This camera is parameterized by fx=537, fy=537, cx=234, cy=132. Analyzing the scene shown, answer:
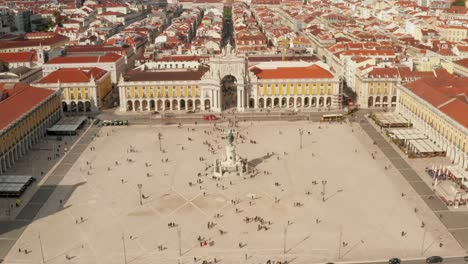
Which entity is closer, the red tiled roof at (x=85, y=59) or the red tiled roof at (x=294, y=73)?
the red tiled roof at (x=294, y=73)

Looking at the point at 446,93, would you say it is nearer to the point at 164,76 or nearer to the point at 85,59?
the point at 164,76

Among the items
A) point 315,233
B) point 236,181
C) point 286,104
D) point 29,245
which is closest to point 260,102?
point 286,104

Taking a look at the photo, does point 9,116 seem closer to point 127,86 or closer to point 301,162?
point 127,86

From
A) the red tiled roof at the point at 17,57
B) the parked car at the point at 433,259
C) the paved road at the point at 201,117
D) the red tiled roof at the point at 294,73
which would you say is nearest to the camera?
the parked car at the point at 433,259

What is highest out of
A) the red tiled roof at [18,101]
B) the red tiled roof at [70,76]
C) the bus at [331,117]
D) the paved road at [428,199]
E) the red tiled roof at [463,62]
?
the red tiled roof at [463,62]

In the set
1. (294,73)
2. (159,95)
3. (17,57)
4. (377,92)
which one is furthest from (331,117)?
(17,57)

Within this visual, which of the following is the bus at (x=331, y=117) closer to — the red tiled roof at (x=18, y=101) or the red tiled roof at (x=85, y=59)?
the red tiled roof at (x=18, y=101)

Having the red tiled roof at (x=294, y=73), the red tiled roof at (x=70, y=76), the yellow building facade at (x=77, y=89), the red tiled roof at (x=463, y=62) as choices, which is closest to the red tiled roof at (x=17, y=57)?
the red tiled roof at (x=70, y=76)

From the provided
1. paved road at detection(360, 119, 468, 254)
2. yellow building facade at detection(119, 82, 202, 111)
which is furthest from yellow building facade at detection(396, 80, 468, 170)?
yellow building facade at detection(119, 82, 202, 111)
